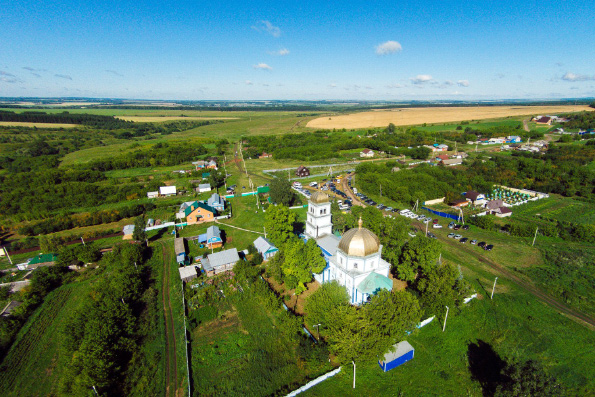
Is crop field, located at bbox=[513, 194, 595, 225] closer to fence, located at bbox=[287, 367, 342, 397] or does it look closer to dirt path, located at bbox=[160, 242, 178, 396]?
fence, located at bbox=[287, 367, 342, 397]

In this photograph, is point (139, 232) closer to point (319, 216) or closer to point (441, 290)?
point (319, 216)

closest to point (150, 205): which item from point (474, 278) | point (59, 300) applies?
point (59, 300)

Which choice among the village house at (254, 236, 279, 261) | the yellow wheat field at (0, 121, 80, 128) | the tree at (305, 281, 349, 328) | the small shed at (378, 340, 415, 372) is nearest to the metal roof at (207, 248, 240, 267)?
the village house at (254, 236, 279, 261)

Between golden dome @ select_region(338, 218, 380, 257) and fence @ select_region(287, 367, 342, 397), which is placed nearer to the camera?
fence @ select_region(287, 367, 342, 397)

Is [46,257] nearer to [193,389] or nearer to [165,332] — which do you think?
[165,332]

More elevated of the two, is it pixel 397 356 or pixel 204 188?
pixel 397 356

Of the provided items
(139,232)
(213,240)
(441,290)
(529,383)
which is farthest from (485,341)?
(139,232)
